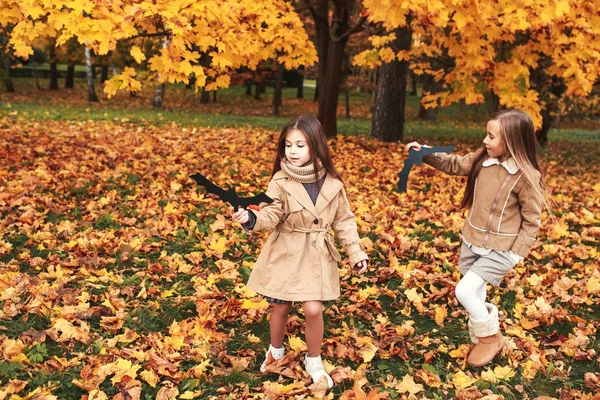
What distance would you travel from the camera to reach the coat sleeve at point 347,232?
3.10m

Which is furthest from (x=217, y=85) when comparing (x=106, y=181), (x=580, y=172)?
(x=580, y=172)

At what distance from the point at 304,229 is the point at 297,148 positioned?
1.44 ft

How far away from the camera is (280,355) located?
3.42 metres

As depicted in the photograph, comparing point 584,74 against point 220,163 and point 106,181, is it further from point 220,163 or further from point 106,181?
point 106,181

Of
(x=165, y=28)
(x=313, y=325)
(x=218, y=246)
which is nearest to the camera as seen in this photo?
(x=313, y=325)

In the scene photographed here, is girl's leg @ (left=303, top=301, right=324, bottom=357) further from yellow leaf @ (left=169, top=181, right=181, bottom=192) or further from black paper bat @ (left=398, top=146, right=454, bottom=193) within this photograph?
yellow leaf @ (left=169, top=181, right=181, bottom=192)

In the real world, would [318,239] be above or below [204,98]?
below

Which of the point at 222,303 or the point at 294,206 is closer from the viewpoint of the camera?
the point at 294,206

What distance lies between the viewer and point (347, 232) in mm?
3172

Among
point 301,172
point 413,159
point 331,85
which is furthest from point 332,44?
point 301,172

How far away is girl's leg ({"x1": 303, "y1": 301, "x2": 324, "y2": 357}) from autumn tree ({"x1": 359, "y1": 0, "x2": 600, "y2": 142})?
3.43 m

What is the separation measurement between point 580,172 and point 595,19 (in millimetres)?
5179

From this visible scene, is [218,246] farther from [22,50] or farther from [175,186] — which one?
[22,50]

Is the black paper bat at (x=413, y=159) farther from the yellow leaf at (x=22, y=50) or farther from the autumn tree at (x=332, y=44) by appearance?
the autumn tree at (x=332, y=44)
